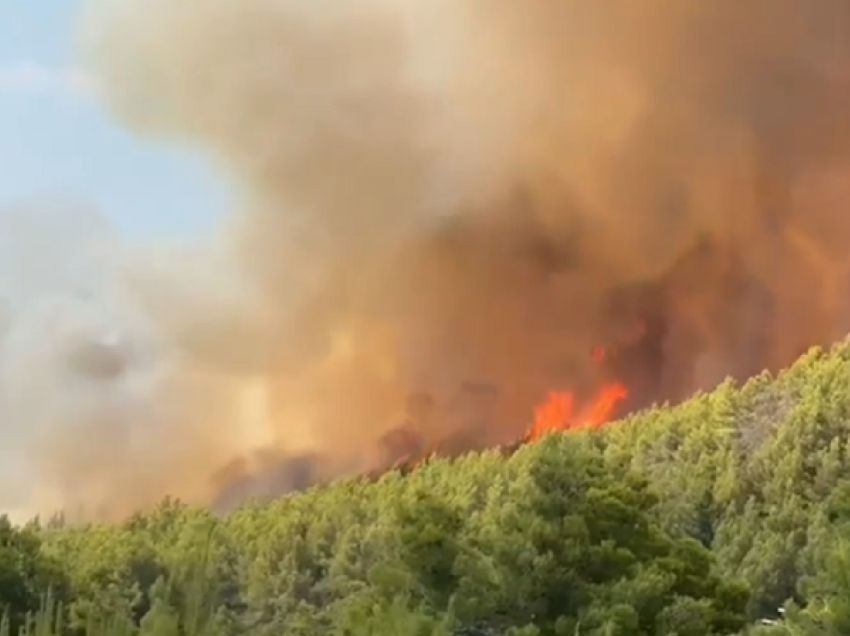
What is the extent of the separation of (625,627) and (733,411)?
30969 mm

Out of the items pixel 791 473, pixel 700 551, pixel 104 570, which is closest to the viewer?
pixel 700 551

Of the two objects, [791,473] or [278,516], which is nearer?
[791,473]

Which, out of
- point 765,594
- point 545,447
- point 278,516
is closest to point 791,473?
point 765,594

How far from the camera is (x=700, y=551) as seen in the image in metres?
17.4

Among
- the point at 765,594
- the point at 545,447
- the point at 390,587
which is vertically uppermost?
the point at 765,594

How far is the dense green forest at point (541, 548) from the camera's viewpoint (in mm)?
8742

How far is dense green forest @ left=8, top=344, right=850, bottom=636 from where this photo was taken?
28.7ft

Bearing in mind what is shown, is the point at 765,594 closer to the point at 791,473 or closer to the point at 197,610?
the point at 791,473

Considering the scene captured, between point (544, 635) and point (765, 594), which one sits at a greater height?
point (765, 594)

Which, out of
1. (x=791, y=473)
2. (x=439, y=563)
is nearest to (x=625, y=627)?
(x=439, y=563)

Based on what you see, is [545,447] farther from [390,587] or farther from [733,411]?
[733,411]

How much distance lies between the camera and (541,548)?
15.7 m

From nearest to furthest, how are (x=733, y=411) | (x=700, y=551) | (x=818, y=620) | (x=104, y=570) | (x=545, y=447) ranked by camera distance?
(x=818, y=620)
(x=545, y=447)
(x=700, y=551)
(x=104, y=570)
(x=733, y=411)

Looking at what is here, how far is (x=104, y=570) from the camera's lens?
2605 centimetres
